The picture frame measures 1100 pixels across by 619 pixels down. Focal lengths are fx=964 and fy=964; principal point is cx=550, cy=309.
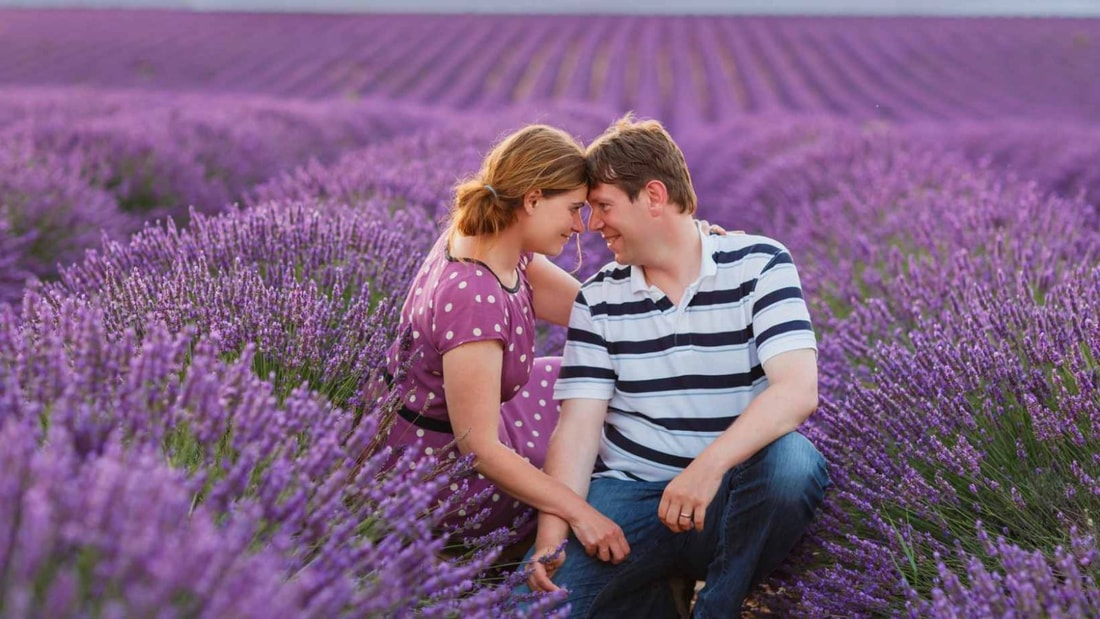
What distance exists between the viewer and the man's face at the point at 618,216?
2.24 metres

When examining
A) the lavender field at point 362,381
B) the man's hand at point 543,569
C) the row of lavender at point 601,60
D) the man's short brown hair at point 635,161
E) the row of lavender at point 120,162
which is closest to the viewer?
the lavender field at point 362,381

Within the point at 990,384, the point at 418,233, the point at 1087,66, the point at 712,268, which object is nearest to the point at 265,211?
the point at 418,233

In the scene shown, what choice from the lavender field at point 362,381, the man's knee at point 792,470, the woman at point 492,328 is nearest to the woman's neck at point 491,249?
A: the woman at point 492,328

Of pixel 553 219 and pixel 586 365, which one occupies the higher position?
pixel 553 219

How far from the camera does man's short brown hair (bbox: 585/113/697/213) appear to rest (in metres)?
2.23

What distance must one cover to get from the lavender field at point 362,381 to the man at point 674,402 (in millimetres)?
180

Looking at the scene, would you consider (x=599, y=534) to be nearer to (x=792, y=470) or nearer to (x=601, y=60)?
(x=792, y=470)

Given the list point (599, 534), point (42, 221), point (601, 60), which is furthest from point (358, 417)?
point (601, 60)

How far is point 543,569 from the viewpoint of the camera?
6.47ft

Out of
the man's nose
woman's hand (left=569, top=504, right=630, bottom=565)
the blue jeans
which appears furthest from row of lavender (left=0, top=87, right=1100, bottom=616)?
the man's nose

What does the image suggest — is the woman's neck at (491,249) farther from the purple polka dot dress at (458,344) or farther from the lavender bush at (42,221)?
the lavender bush at (42,221)

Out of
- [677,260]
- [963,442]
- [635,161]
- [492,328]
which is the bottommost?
[963,442]

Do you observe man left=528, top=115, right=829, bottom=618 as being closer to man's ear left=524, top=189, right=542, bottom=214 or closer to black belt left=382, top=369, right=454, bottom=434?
man's ear left=524, top=189, right=542, bottom=214

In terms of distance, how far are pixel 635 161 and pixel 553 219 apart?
0.77ft
